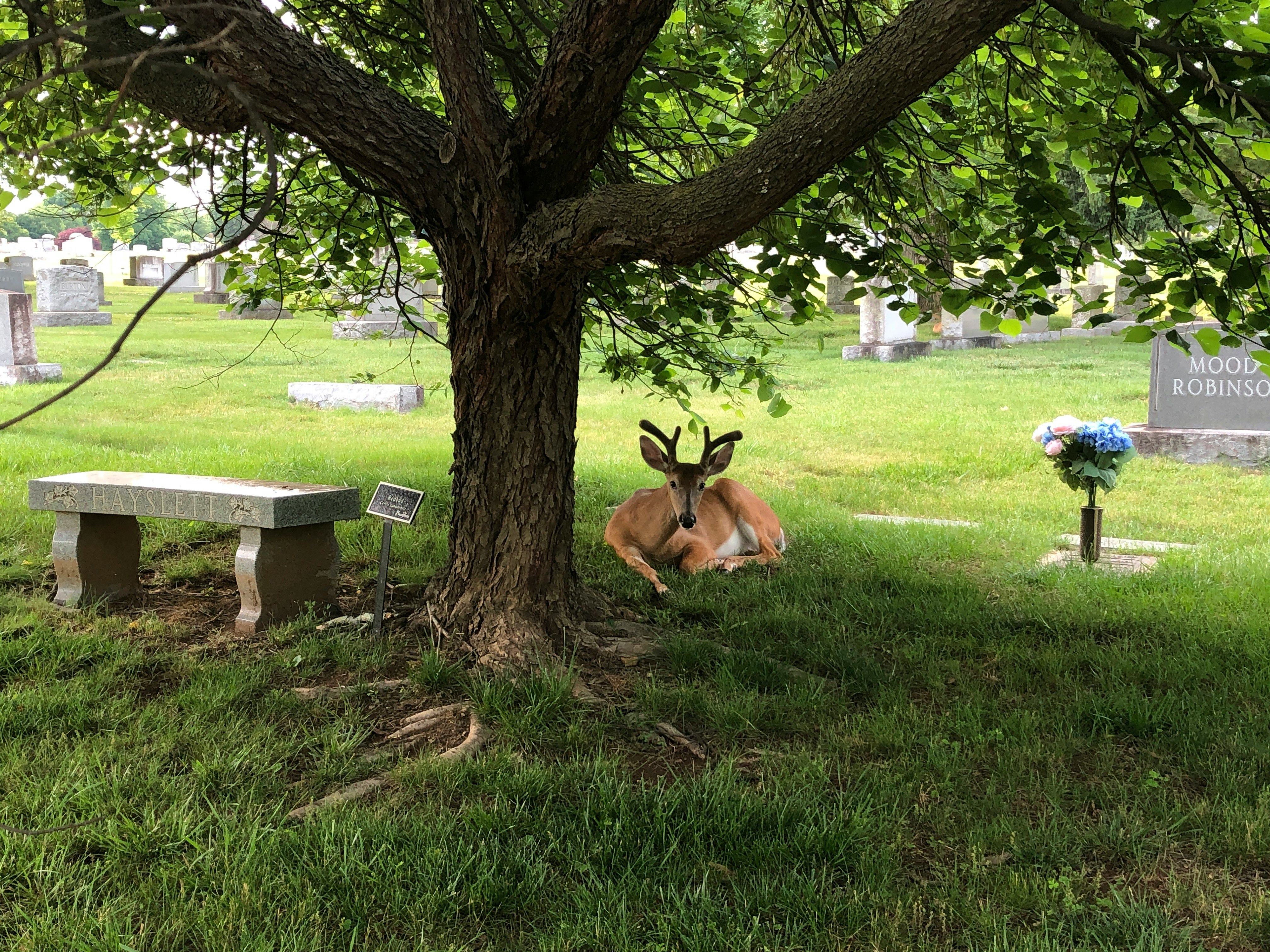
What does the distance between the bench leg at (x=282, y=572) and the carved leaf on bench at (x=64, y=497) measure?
979 mm

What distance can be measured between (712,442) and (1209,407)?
730cm

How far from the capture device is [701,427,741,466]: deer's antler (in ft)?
21.0

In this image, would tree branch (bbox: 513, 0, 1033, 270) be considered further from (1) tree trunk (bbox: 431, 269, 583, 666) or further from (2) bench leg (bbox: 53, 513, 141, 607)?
(2) bench leg (bbox: 53, 513, 141, 607)

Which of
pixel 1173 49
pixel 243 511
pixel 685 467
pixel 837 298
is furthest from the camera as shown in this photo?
pixel 837 298

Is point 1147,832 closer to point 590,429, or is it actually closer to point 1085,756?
point 1085,756

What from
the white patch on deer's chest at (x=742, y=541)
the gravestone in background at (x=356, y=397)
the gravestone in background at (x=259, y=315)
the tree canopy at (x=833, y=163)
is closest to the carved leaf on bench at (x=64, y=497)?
the tree canopy at (x=833, y=163)

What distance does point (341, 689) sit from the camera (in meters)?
4.13

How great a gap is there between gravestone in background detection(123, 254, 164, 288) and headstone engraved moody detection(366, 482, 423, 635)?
127ft

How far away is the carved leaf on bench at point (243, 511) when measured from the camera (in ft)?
15.6

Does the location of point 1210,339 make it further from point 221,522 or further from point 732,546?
point 221,522

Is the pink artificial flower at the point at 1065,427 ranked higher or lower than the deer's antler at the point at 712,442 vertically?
higher

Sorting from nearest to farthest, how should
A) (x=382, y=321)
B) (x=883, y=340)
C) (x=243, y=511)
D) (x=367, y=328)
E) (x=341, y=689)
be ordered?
(x=341, y=689)
(x=243, y=511)
(x=382, y=321)
(x=367, y=328)
(x=883, y=340)

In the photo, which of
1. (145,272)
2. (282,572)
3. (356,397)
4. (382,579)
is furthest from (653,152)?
(145,272)

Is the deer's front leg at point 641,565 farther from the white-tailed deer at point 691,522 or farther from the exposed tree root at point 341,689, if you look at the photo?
the exposed tree root at point 341,689
